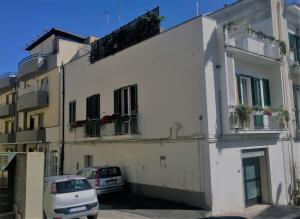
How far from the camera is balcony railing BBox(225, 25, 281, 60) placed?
13820 mm

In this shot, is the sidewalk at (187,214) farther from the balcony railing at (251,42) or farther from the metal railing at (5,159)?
the balcony railing at (251,42)

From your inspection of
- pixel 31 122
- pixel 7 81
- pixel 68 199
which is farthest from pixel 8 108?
pixel 68 199

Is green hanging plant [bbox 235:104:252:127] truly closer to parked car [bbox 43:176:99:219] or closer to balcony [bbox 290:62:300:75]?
balcony [bbox 290:62:300:75]

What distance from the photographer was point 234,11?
1702cm

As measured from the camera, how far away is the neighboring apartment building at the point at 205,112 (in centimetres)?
1307

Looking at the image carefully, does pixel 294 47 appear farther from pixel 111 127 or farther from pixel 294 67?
pixel 111 127

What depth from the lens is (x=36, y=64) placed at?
2556cm

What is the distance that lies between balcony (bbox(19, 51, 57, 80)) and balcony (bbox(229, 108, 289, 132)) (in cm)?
1596

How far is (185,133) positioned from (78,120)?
31.4 ft

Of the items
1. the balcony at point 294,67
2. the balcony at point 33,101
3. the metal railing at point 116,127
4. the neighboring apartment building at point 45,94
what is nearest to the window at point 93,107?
the metal railing at point 116,127

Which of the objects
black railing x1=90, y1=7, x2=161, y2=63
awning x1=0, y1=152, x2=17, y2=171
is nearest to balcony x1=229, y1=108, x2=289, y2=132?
black railing x1=90, y1=7, x2=161, y2=63

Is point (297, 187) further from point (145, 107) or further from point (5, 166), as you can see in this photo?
point (5, 166)

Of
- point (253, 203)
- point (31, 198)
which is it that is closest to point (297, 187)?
point (253, 203)

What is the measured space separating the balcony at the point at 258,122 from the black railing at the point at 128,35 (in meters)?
6.24
